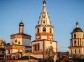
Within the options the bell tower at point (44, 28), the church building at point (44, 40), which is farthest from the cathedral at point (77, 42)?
the bell tower at point (44, 28)

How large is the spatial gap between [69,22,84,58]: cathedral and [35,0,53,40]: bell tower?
21.0 feet

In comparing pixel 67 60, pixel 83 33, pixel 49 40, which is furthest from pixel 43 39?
pixel 83 33

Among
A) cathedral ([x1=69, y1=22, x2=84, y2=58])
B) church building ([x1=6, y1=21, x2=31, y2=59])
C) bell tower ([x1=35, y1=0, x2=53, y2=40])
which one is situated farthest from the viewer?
church building ([x1=6, y1=21, x2=31, y2=59])

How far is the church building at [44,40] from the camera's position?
59.1 meters

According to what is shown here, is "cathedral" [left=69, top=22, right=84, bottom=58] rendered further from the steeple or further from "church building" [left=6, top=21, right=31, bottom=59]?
"church building" [left=6, top=21, right=31, bottom=59]

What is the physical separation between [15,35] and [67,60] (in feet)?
49.0

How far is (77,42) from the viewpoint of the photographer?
64.1 m

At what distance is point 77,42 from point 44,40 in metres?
8.97

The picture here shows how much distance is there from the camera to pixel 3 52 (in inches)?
2886

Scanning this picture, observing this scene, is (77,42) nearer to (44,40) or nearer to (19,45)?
(44,40)

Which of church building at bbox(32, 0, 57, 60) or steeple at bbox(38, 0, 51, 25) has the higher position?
steeple at bbox(38, 0, 51, 25)

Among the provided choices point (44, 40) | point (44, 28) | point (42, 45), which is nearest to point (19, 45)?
point (42, 45)

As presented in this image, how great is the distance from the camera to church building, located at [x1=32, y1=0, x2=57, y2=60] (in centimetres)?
5912

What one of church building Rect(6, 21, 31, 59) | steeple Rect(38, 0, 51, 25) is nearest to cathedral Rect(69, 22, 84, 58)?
steeple Rect(38, 0, 51, 25)
